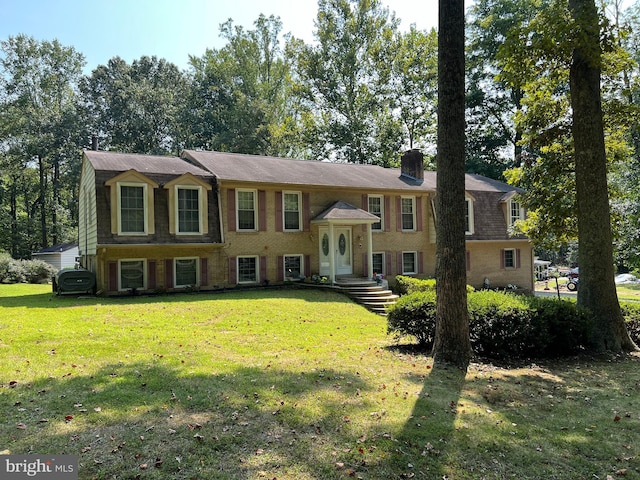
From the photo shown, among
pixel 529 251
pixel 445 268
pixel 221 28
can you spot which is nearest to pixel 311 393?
pixel 445 268

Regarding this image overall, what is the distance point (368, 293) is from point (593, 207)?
909cm

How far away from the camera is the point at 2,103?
119ft

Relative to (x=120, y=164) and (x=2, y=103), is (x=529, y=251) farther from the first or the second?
(x=2, y=103)

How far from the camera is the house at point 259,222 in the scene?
16.1m

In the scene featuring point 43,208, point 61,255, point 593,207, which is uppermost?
point 43,208

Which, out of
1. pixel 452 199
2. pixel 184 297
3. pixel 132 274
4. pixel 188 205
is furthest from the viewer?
pixel 188 205

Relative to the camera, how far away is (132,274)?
1661 centimetres

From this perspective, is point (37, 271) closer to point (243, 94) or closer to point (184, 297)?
point (184, 297)

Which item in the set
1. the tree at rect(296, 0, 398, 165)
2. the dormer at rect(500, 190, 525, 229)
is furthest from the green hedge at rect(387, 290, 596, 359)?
the tree at rect(296, 0, 398, 165)

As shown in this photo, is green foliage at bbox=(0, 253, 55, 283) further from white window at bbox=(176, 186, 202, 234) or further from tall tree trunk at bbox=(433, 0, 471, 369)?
tall tree trunk at bbox=(433, 0, 471, 369)

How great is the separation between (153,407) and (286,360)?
2720 millimetres

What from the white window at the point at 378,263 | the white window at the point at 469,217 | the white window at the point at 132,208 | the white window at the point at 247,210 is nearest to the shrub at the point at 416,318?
the white window at the point at 247,210

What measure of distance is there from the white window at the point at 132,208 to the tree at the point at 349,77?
22.5 meters

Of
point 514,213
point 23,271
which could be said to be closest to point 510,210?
point 514,213
